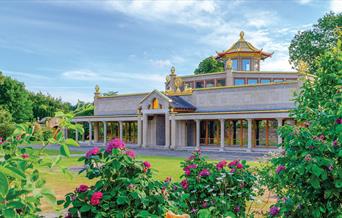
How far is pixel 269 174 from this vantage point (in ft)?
19.6

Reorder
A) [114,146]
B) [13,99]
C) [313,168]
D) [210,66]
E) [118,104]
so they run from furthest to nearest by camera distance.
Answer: [210,66] → [13,99] → [118,104] → [114,146] → [313,168]

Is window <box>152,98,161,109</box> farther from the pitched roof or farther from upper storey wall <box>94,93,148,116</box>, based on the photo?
upper storey wall <box>94,93,148,116</box>

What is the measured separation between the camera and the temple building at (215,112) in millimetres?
28297

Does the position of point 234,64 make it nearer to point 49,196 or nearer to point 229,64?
point 229,64

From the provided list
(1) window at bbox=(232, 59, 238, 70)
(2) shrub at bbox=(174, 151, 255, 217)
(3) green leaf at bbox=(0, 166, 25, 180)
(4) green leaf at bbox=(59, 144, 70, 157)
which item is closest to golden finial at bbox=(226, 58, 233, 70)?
(1) window at bbox=(232, 59, 238, 70)

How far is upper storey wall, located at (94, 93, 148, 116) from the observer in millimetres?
38662

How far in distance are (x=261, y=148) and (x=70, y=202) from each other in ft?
87.2

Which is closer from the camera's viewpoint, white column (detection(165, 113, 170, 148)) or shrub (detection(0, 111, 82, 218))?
shrub (detection(0, 111, 82, 218))

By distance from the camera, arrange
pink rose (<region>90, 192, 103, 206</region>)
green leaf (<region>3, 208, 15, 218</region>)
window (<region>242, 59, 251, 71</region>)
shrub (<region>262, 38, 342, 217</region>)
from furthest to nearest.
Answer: window (<region>242, 59, 251, 71</region>) → shrub (<region>262, 38, 342, 217</region>) → pink rose (<region>90, 192, 103, 206</region>) → green leaf (<region>3, 208, 15, 218</region>)

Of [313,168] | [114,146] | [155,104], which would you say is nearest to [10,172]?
[114,146]

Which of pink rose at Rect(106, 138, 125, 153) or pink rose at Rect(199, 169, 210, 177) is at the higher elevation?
pink rose at Rect(106, 138, 125, 153)

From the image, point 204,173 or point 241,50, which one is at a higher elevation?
point 241,50

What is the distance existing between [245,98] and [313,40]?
1855cm

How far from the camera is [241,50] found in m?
41.9
